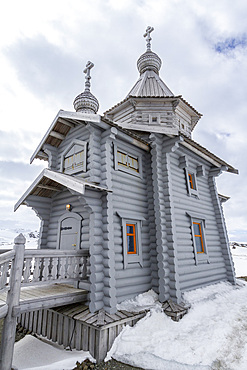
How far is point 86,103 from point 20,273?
7.90 meters

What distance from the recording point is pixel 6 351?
14.1 feet

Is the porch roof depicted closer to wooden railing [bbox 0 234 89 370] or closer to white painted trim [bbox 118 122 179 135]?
wooden railing [bbox 0 234 89 370]

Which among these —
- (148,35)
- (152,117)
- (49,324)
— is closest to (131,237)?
(49,324)

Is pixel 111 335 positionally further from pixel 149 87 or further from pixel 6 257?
pixel 149 87

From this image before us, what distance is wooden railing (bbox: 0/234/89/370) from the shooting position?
439cm

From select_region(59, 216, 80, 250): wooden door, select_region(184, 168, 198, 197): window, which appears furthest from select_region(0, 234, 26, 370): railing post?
select_region(184, 168, 198, 197): window

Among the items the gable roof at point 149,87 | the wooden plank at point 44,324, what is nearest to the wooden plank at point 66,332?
the wooden plank at point 44,324

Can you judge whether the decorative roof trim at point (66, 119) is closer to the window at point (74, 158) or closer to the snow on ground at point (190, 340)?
the window at point (74, 158)

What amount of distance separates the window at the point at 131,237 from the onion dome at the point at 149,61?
1057 centimetres

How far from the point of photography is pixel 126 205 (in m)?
7.34

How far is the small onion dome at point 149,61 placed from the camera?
44.4ft

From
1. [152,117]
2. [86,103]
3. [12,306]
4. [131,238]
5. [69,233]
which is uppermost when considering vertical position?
[86,103]

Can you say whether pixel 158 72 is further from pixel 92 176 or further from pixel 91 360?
pixel 91 360

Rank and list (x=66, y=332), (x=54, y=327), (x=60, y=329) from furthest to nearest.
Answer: (x=54, y=327)
(x=60, y=329)
(x=66, y=332)
